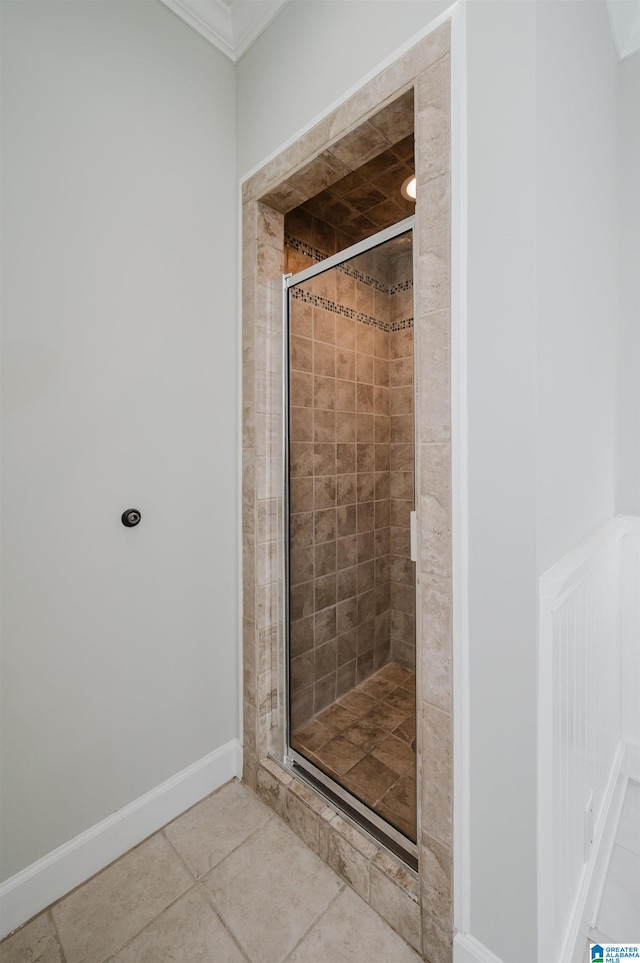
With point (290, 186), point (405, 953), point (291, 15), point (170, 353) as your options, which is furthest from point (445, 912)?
point (291, 15)

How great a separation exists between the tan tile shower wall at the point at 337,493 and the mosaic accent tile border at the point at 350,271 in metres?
0.03

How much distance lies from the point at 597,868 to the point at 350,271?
2027 millimetres

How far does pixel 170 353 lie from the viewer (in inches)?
53.8

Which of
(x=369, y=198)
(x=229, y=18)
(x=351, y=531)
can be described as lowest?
(x=351, y=531)

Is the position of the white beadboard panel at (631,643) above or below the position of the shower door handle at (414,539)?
below

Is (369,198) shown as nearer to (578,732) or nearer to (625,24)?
(625,24)

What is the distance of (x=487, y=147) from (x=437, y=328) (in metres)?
0.36

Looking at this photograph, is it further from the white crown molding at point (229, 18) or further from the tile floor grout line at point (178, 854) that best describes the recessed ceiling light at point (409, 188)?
the tile floor grout line at point (178, 854)

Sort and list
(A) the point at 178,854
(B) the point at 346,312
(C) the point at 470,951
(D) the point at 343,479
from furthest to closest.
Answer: (D) the point at 343,479, (B) the point at 346,312, (A) the point at 178,854, (C) the point at 470,951

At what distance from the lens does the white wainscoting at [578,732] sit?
0.83 metres

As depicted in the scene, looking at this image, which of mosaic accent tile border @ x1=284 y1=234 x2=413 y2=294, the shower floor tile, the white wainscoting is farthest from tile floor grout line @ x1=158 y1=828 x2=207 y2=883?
mosaic accent tile border @ x1=284 y1=234 x2=413 y2=294

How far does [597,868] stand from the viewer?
118 centimetres

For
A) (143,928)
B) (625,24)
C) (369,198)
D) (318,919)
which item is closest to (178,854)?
(143,928)

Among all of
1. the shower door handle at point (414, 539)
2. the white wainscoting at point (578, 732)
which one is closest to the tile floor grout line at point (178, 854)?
the white wainscoting at point (578, 732)
